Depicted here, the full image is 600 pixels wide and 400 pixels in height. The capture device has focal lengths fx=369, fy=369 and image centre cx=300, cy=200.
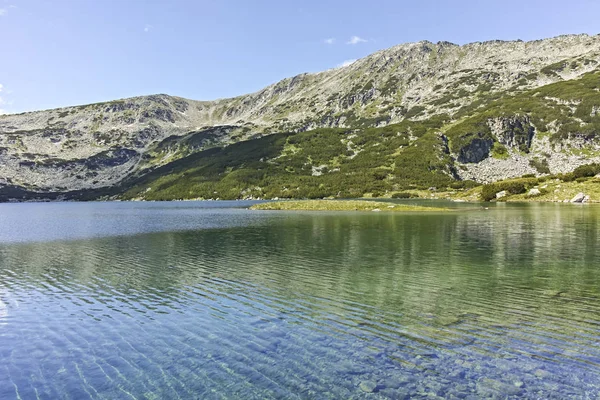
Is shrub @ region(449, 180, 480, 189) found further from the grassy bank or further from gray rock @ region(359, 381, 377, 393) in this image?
gray rock @ region(359, 381, 377, 393)

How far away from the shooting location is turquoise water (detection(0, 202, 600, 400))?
492 inches

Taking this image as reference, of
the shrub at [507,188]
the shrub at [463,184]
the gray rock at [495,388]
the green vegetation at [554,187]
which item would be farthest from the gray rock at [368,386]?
the shrub at [463,184]

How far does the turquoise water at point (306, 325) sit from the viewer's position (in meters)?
12.5

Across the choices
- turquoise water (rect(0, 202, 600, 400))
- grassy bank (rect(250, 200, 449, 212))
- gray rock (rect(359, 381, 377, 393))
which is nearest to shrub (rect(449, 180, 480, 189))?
grassy bank (rect(250, 200, 449, 212))

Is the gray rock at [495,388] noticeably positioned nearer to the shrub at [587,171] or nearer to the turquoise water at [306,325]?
the turquoise water at [306,325]

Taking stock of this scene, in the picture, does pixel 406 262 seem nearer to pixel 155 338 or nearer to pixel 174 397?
pixel 155 338

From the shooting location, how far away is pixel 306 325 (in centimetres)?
1805

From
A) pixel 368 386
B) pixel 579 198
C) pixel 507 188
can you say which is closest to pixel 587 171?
pixel 507 188

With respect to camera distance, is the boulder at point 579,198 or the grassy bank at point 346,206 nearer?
the grassy bank at point 346,206

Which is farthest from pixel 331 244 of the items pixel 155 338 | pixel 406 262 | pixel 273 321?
pixel 155 338

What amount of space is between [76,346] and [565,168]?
226 metres

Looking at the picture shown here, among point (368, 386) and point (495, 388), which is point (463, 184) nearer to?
point (495, 388)

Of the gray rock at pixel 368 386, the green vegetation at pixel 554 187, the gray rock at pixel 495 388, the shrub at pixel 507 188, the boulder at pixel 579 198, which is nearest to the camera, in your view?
the gray rock at pixel 495 388

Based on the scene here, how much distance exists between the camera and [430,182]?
199375 mm
